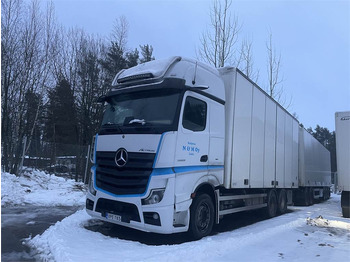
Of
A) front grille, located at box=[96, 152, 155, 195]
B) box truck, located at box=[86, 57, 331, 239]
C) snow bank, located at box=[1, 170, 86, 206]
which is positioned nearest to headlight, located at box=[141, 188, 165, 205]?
box truck, located at box=[86, 57, 331, 239]

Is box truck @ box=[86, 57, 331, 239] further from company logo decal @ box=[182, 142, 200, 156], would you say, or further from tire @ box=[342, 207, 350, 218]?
tire @ box=[342, 207, 350, 218]

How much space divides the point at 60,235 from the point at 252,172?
220 inches

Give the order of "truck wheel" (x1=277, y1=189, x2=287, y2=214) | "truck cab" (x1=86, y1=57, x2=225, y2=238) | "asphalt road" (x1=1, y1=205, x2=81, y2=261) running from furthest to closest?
"truck wheel" (x1=277, y1=189, x2=287, y2=214) → "truck cab" (x1=86, y1=57, x2=225, y2=238) → "asphalt road" (x1=1, y1=205, x2=81, y2=261)

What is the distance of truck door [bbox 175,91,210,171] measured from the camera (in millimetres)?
6078

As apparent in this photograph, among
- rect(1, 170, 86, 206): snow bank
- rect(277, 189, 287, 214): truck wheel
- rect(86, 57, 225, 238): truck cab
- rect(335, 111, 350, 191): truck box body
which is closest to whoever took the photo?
rect(86, 57, 225, 238): truck cab

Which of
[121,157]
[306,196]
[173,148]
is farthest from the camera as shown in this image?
[306,196]

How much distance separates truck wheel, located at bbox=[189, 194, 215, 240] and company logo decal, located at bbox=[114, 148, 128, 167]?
168 centimetres

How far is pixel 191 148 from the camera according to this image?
632 cm

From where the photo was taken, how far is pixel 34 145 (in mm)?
16688

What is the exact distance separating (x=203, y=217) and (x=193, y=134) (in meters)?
1.86

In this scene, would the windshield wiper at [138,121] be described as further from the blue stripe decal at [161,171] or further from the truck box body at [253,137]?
the truck box body at [253,137]

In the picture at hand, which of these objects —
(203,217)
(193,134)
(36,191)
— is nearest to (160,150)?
(193,134)

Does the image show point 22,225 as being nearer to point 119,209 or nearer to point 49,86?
point 119,209

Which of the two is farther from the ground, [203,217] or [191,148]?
[191,148]
